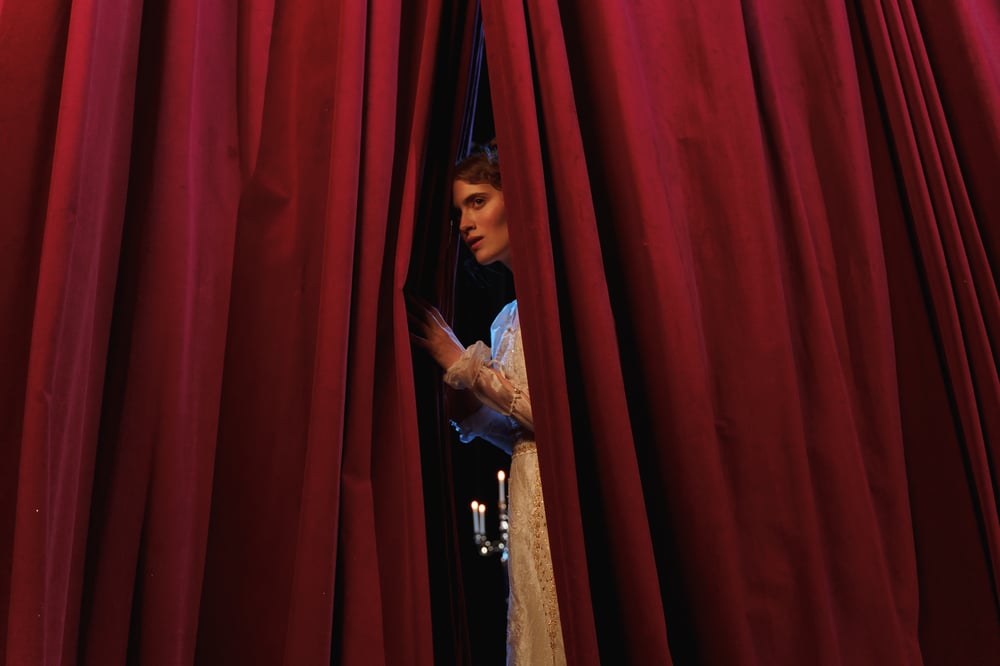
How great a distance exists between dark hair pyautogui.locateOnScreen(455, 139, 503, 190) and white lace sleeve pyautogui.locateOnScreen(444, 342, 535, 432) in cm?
40

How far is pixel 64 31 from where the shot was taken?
3.07 ft

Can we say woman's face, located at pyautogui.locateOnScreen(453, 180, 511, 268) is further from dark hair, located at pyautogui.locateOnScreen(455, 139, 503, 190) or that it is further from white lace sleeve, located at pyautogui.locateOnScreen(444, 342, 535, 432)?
white lace sleeve, located at pyautogui.locateOnScreen(444, 342, 535, 432)

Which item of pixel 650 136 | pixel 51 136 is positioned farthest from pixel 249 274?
pixel 650 136

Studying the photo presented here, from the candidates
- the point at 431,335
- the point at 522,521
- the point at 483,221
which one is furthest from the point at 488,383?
the point at 483,221

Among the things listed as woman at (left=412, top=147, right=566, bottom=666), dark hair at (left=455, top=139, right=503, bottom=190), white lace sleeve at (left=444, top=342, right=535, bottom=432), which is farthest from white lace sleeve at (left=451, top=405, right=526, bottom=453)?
dark hair at (left=455, top=139, right=503, bottom=190)

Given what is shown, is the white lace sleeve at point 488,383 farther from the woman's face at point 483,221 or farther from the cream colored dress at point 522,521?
the woman's face at point 483,221

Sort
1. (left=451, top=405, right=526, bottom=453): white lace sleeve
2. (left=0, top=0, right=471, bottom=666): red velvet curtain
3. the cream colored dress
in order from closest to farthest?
1. (left=0, top=0, right=471, bottom=666): red velvet curtain
2. the cream colored dress
3. (left=451, top=405, right=526, bottom=453): white lace sleeve

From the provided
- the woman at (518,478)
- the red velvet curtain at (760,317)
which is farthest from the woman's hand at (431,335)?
the red velvet curtain at (760,317)

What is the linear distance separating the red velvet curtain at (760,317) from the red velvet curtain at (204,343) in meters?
0.20

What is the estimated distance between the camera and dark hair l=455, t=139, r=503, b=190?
1.50 m

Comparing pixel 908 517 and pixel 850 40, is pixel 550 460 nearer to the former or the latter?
pixel 908 517

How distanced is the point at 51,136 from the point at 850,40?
1.21 meters

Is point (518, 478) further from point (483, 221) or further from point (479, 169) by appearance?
point (479, 169)

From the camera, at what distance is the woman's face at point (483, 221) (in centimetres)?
148
